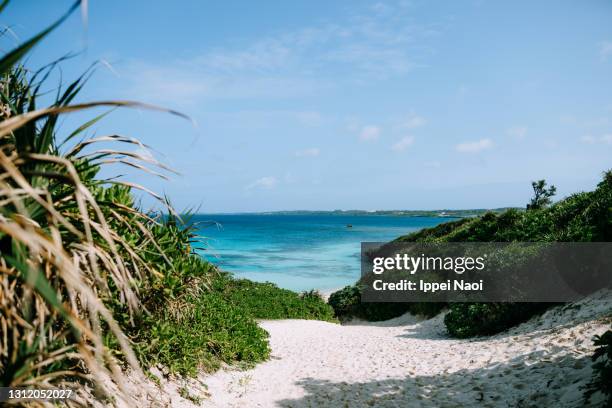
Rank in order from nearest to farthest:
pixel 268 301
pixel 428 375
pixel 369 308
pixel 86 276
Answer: pixel 86 276 < pixel 428 375 < pixel 268 301 < pixel 369 308

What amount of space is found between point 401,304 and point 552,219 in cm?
740

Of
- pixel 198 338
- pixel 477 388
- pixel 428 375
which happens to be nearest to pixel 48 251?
pixel 198 338

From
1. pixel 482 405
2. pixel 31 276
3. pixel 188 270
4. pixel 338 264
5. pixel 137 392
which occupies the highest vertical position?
pixel 31 276

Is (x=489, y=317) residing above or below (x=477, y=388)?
above

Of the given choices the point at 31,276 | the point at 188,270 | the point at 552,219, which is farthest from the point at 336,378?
the point at 552,219

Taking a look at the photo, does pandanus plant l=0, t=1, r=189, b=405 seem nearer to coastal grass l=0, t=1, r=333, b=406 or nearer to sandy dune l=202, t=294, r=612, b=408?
coastal grass l=0, t=1, r=333, b=406

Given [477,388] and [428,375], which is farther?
[428,375]

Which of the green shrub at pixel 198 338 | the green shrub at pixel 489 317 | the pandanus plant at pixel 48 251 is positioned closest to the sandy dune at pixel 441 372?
the green shrub at pixel 198 338

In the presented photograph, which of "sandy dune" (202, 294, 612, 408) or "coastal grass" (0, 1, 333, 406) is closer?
"coastal grass" (0, 1, 333, 406)

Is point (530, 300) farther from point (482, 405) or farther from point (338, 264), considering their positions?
point (338, 264)

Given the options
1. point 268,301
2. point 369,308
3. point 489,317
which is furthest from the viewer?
point 369,308

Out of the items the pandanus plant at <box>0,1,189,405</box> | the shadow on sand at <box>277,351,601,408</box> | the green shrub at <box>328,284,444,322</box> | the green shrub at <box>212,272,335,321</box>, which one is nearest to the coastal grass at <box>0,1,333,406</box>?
the pandanus plant at <box>0,1,189,405</box>

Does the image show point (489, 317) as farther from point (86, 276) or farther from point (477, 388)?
point (86, 276)

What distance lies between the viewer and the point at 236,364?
293 inches
